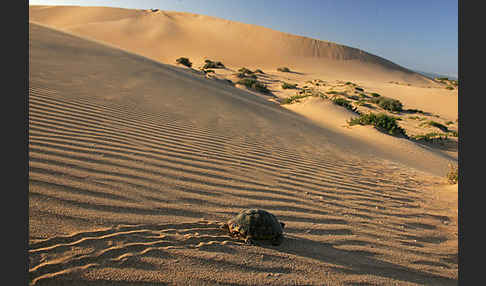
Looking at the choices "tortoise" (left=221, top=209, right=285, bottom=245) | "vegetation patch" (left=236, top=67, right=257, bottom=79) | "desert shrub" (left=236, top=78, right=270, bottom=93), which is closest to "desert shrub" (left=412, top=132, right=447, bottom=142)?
"desert shrub" (left=236, top=78, right=270, bottom=93)

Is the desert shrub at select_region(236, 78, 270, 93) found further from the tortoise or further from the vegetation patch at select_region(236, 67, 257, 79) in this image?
the tortoise

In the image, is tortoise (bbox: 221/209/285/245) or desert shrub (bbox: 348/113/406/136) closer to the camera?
tortoise (bbox: 221/209/285/245)

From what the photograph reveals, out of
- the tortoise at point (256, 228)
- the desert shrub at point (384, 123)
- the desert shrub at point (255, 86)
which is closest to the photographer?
the tortoise at point (256, 228)

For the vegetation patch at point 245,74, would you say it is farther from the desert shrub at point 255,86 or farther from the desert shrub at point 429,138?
the desert shrub at point 429,138

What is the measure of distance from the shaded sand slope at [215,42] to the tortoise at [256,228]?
3120 centimetres

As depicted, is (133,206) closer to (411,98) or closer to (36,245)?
(36,245)

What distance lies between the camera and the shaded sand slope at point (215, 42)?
3497cm

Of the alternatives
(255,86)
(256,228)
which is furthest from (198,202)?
(255,86)

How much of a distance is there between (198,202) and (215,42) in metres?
40.1

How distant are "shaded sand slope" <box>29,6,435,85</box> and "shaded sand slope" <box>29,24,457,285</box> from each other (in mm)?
28278

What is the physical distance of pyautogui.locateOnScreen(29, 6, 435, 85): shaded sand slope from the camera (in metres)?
35.0

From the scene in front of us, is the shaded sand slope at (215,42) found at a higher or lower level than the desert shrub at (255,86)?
higher

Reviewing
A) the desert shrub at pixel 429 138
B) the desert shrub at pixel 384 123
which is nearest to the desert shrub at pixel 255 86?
the desert shrub at pixel 384 123
